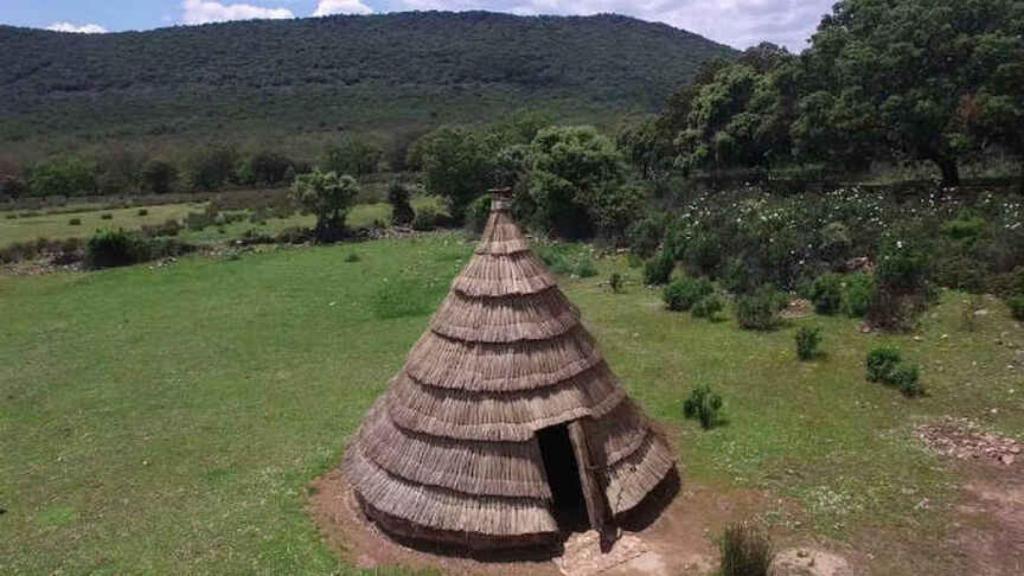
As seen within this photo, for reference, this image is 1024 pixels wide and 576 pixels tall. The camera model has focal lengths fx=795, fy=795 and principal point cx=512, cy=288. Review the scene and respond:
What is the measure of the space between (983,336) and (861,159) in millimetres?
14099

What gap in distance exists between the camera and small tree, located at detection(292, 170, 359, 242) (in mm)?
44719

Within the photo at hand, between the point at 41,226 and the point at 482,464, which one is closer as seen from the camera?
the point at 482,464

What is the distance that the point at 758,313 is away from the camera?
22703 mm

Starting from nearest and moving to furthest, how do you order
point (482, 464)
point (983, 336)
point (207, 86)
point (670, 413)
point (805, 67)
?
point (482, 464)
point (670, 413)
point (983, 336)
point (805, 67)
point (207, 86)

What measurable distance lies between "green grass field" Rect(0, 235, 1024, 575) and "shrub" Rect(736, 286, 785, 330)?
468mm

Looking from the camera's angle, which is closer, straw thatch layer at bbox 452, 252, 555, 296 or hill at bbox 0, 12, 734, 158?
straw thatch layer at bbox 452, 252, 555, 296

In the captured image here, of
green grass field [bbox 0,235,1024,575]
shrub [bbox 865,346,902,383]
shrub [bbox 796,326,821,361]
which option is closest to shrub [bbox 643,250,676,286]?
green grass field [bbox 0,235,1024,575]

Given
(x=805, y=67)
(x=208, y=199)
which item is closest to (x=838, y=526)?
(x=805, y=67)

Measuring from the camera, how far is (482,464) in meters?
12.1

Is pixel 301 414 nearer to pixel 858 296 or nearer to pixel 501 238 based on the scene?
pixel 501 238

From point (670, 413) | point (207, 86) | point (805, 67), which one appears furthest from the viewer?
point (207, 86)

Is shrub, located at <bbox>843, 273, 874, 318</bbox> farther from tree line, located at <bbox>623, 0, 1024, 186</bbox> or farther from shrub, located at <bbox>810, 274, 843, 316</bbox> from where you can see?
tree line, located at <bbox>623, 0, 1024, 186</bbox>

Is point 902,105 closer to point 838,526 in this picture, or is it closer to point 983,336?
point 983,336

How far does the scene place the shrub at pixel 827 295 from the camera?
23422 millimetres
